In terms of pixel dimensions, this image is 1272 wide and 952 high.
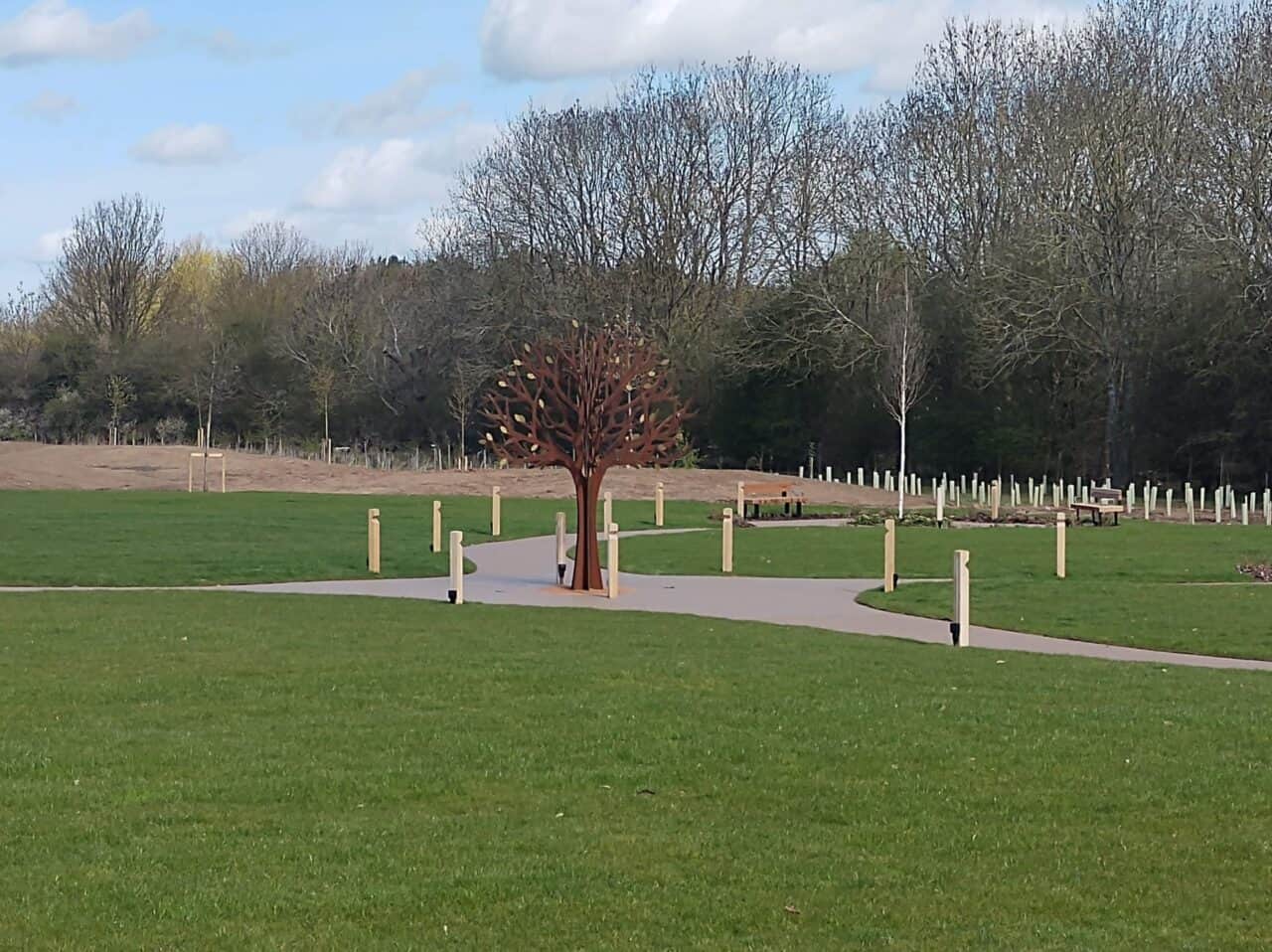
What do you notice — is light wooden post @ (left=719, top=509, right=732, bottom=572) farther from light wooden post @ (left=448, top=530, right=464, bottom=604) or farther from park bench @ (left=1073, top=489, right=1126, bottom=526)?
park bench @ (left=1073, top=489, right=1126, bottom=526)

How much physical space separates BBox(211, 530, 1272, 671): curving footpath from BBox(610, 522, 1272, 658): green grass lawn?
0.54m

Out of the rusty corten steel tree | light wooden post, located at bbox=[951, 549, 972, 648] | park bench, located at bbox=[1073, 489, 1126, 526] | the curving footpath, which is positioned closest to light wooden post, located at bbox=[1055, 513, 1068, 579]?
the curving footpath

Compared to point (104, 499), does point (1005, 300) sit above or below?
above

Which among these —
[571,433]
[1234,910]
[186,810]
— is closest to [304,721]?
[186,810]

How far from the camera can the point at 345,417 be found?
239 ft

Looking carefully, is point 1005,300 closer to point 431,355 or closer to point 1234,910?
point 431,355

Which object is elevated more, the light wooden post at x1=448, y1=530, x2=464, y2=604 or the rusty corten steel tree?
the rusty corten steel tree

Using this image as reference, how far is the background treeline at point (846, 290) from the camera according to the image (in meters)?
48.0

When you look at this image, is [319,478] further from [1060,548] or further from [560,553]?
[1060,548]

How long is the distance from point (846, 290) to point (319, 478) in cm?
1967

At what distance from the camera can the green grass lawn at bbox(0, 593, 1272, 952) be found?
6062 mm

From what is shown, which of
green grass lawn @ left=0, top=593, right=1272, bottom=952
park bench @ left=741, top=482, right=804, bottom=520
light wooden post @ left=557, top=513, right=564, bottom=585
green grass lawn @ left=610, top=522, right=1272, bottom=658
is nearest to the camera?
green grass lawn @ left=0, top=593, right=1272, bottom=952

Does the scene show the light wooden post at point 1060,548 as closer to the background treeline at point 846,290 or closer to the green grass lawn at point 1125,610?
the green grass lawn at point 1125,610

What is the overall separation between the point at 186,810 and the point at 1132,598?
578 inches
